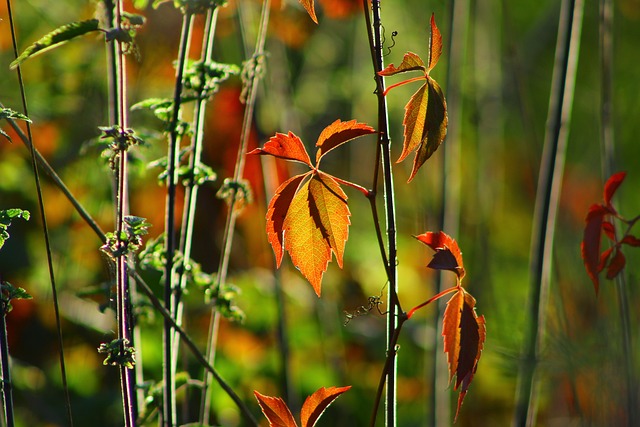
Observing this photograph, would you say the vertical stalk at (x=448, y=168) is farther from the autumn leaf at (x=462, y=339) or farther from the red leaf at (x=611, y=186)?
the autumn leaf at (x=462, y=339)

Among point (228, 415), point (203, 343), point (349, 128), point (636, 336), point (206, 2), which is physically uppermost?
point (206, 2)

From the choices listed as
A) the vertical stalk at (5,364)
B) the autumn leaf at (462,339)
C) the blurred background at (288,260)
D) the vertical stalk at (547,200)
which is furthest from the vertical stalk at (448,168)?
the vertical stalk at (5,364)

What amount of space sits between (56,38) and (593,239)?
0.51 meters

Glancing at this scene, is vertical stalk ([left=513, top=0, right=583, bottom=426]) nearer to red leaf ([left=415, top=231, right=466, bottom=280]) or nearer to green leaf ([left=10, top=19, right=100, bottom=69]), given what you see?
red leaf ([left=415, top=231, right=466, bottom=280])

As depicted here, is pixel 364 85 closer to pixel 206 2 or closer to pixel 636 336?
pixel 636 336

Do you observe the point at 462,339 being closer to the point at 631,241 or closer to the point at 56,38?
the point at 631,241

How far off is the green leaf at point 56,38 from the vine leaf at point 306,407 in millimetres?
316

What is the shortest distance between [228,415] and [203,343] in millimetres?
229

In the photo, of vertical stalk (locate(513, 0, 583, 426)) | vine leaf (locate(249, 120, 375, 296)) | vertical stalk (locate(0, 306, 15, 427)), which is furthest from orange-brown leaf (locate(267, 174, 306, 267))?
vertical stalk (locate(513, 0, 583, 426))

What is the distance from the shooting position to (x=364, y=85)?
2.54 metres

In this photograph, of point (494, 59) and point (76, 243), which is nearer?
point (76, 243)

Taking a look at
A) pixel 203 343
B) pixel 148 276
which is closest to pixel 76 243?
pixel 148 276

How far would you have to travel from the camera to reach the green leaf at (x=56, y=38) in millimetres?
511

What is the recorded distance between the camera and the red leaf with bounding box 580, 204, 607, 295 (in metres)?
0.67
